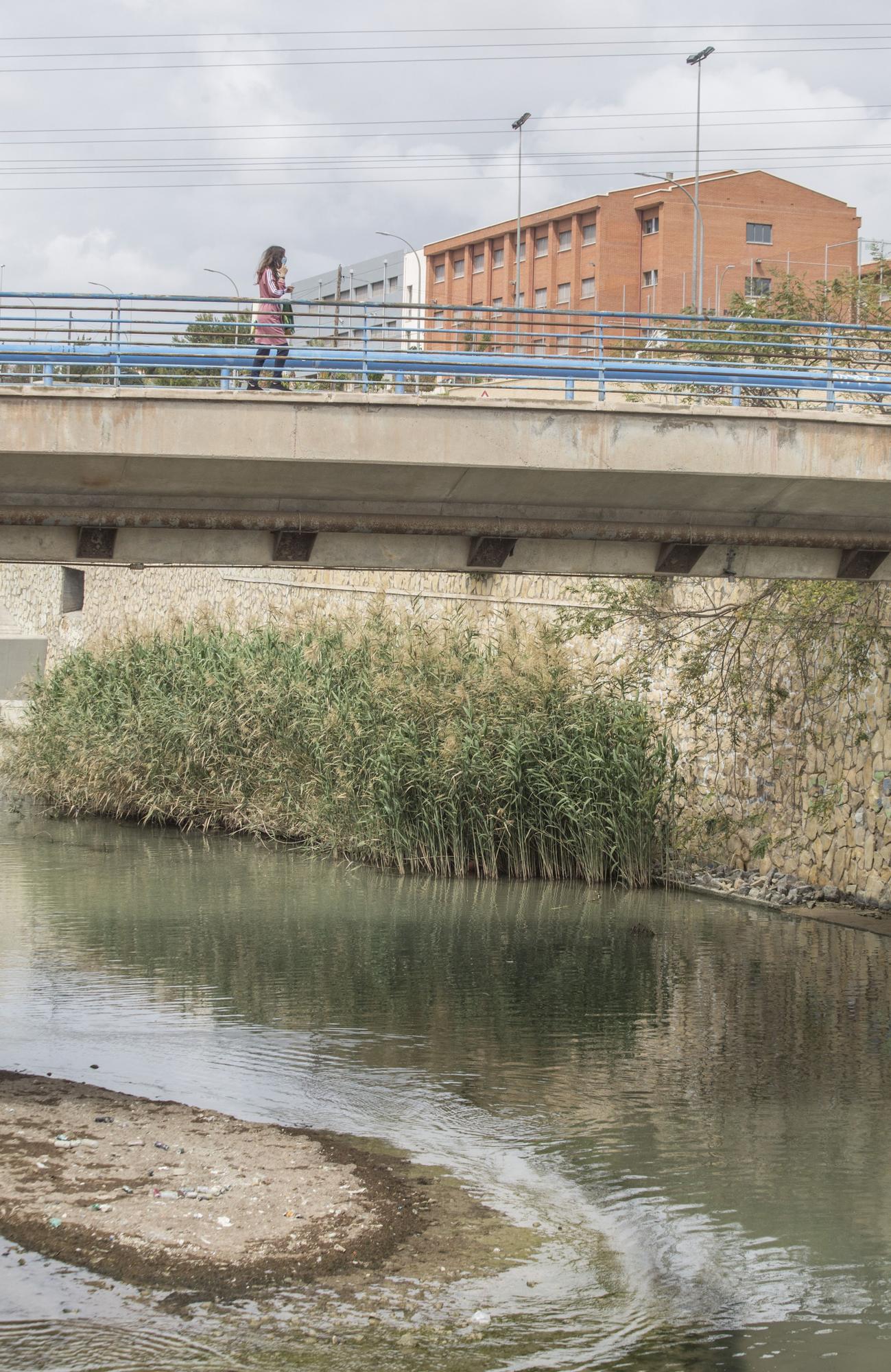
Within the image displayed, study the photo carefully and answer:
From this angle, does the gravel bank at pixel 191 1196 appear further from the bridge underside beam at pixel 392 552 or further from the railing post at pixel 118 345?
the railing post at pixel 118 345

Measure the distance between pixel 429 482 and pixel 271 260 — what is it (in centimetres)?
256

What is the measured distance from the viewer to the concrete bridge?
11961 millimetres

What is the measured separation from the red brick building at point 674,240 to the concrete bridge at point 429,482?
4676 centimetres

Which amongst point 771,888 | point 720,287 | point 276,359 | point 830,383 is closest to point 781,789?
point 771,888

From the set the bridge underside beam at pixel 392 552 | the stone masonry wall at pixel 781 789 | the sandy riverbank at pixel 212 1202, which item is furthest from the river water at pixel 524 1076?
the bridge underside beam at pixel 392 552

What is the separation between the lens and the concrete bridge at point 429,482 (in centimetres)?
1196

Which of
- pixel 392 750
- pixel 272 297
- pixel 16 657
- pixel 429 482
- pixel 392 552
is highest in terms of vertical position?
pixel 272 297

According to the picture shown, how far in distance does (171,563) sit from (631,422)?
13.4 feet

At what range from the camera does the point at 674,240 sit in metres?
62.0

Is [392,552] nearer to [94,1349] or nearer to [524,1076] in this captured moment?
[524,1076]

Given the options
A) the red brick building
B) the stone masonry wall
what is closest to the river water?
the stone masonry wall

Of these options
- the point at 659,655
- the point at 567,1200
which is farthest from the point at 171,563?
the point at 659,655

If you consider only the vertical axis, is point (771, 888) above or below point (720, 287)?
below

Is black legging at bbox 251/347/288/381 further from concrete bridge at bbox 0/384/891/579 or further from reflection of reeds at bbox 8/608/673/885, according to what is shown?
reflection of reeds at bbox 8/608/673/885
